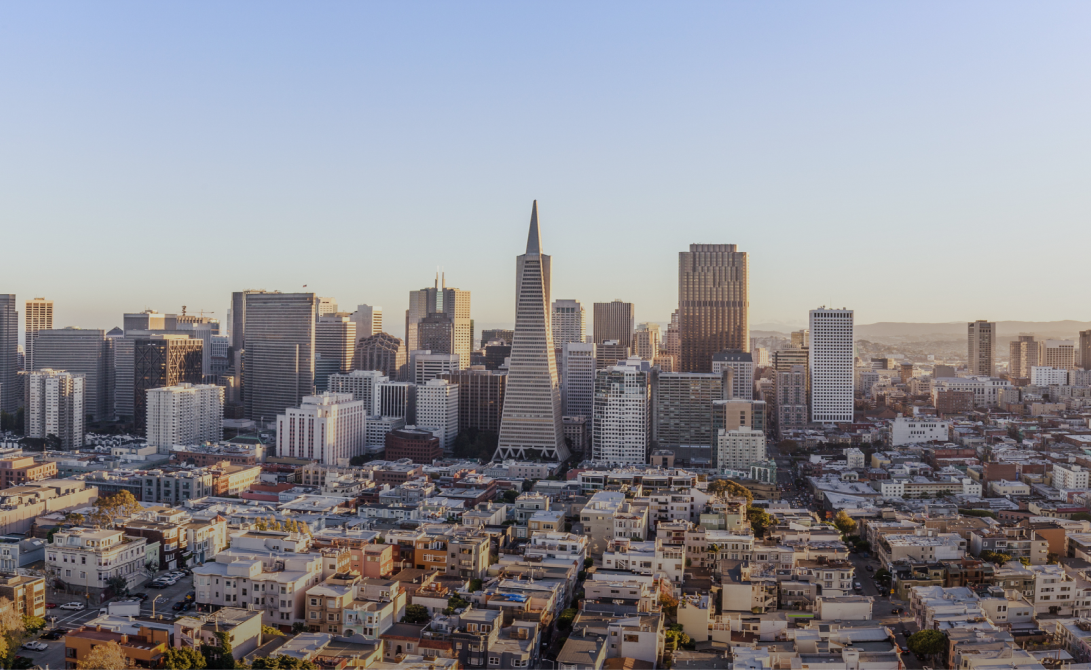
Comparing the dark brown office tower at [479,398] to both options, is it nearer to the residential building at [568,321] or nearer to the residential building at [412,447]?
the residential building at [412,447]

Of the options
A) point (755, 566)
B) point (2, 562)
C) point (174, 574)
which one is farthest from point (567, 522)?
point (2, 562)

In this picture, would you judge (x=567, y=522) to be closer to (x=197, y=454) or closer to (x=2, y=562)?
(x=2, y=562)

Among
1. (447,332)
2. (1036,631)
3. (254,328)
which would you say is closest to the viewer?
(1036,631)

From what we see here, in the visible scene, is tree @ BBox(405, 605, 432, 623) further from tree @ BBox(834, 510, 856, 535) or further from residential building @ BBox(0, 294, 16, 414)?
residential building @ BBox(0, 294, 16, 414)

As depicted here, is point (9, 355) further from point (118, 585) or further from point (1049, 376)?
point (1049, 376)

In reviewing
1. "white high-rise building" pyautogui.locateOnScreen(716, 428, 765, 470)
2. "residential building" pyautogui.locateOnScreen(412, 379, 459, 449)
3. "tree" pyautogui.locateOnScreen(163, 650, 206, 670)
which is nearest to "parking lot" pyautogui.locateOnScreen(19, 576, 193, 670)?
"tree" pyautogui.locateOnScreen(163, 650, 206, 670)

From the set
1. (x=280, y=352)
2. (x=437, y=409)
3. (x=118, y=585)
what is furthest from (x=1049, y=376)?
(x=118, y=585)
